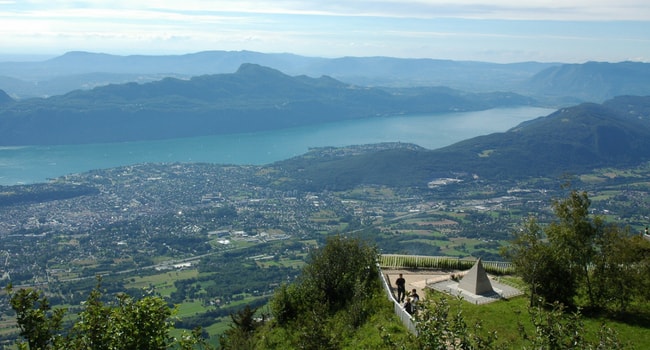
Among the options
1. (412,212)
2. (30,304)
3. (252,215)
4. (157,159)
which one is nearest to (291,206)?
(252,215)

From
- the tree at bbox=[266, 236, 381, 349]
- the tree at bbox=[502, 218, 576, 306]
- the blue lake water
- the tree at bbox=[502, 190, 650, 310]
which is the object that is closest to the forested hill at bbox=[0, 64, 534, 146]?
the blue lake water

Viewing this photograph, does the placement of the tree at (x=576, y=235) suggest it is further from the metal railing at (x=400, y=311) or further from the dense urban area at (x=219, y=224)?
the dense urban area at (x=219, y=224)

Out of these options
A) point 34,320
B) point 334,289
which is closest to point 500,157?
point 334,289

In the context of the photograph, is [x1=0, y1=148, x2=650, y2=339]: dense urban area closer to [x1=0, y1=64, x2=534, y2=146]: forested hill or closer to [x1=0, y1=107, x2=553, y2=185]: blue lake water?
[x1=0, y1=107, x2=553, y2=185]: blue lake water

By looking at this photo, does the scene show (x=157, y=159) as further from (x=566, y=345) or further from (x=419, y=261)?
(x=566, y=345)

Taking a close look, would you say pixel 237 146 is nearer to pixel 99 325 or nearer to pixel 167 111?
pixel 167 111

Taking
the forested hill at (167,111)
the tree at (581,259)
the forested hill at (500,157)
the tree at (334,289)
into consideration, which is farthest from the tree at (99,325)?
the forested hill at (167,111)
